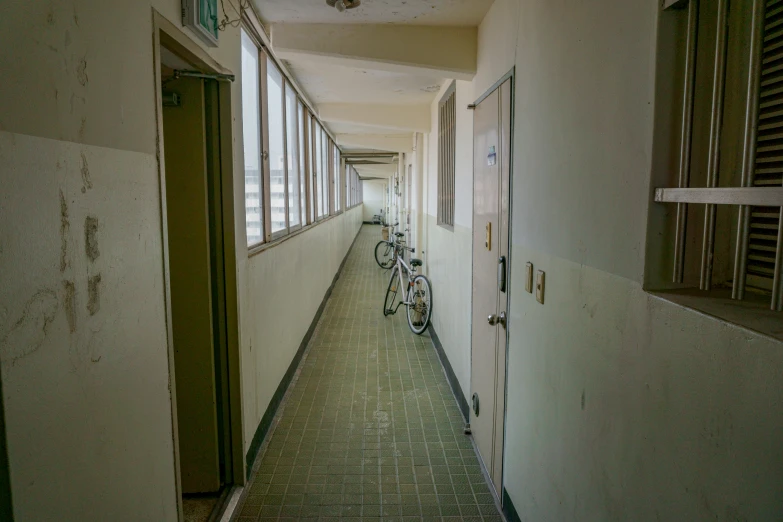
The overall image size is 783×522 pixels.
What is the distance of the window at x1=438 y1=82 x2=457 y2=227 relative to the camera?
4273 millimetres

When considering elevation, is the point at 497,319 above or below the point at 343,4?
below

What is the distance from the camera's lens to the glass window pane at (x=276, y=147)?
3.86 meters

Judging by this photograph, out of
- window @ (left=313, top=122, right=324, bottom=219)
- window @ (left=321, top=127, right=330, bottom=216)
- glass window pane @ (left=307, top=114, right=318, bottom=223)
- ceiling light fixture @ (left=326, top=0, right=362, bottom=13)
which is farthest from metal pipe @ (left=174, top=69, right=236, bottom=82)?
window @ (left=321, top=127, right=330, bottom=216)

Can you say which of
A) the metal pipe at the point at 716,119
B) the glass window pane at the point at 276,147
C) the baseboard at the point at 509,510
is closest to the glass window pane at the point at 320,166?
the glass window pane at the point at 276,147

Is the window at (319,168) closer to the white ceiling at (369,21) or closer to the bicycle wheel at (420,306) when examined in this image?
the white ceiling at (369,21)

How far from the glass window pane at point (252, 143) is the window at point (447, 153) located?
5.35 ft

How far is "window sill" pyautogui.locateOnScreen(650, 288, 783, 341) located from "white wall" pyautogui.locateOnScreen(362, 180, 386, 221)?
28956 millimetres

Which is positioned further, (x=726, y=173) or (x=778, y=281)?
(x=726, y=173)

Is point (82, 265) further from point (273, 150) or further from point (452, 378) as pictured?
point (452, 378)

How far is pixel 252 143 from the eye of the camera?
128 inches

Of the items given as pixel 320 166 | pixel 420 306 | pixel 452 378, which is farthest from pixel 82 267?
pixel 320 166

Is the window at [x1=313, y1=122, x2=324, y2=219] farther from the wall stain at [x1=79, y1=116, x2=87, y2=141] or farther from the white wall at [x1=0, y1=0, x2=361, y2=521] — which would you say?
the wall stain at [x1=79, y1=116, x2=87, y2=141]

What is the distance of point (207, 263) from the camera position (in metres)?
2.43

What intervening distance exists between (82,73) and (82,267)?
17.3 inches
